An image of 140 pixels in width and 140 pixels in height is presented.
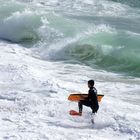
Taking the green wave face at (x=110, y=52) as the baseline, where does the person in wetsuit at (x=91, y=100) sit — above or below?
below

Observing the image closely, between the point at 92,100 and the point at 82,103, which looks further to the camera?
the point at 82,103

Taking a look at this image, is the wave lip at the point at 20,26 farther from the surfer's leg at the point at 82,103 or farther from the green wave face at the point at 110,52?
the surfer's leg at the point at 82,103

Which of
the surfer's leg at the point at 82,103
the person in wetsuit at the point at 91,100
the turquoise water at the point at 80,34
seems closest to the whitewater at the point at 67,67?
the turquoise water at the point at 80,34

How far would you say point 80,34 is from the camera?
21.1m

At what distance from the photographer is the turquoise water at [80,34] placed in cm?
1856

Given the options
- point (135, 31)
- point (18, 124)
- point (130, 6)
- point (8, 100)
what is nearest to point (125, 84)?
point (8, 100)

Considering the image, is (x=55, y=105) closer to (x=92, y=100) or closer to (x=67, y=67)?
(x=92, y=100)

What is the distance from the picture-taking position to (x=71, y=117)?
1098cm

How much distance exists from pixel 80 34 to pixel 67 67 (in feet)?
15.3

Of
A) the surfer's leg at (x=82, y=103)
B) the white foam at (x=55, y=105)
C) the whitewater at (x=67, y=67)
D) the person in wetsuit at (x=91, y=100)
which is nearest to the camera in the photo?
the white foam at (x=55, y=105)

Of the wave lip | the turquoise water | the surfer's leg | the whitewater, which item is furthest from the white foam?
the wave lip

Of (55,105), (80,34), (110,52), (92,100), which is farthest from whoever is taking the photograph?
(80,34)

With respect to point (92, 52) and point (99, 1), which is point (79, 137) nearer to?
point (92, 52)

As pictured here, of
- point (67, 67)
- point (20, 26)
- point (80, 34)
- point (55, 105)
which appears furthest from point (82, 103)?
point (20, 26)
